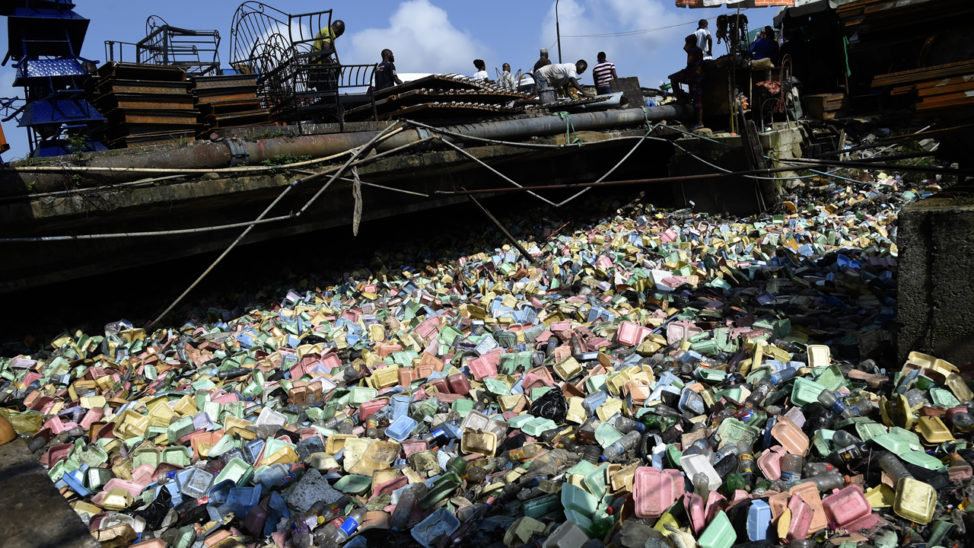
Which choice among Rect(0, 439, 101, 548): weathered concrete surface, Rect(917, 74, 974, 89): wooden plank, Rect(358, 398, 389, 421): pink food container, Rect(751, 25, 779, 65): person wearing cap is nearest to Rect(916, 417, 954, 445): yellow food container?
Rect(917, 74, 974, 89): wooden plank

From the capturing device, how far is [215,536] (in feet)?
9.30

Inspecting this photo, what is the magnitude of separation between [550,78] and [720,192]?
3481mm

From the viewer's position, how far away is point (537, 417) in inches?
138

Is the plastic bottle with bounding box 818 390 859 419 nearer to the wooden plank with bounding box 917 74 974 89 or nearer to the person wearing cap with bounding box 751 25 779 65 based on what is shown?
the wooden plank with bounding box 917 74 974 89

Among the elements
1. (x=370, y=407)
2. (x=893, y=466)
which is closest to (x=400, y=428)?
(x=370, y=407)

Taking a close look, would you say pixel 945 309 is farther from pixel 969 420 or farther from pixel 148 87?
pixel 148 87

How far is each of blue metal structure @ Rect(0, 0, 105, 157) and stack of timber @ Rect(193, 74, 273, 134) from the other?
3.40 feet

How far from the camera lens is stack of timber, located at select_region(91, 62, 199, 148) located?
6.52 meters

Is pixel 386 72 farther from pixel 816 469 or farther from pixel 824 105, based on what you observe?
pixel 816 469

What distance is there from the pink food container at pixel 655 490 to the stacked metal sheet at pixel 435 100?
5180mm

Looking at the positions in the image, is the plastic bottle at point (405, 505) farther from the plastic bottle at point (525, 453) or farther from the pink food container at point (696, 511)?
the pink food container at point (696, 511)

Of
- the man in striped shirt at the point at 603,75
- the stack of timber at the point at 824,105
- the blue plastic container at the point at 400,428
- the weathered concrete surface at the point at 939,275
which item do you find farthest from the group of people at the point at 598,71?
the weathered concrete surface at the point at 939,275

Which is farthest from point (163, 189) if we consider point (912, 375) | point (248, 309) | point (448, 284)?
point (912, 375)

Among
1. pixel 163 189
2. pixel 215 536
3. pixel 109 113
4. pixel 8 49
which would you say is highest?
pixel 8 49
